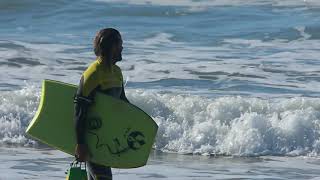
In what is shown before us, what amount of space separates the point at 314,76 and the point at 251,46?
334cm

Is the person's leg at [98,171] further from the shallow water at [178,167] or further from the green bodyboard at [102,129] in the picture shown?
the shallow water at [178,167]

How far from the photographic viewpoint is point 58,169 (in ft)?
29.5

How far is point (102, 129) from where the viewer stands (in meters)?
5.30

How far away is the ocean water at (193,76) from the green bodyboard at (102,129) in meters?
3.14

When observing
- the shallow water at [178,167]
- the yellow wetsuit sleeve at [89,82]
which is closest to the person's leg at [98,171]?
the yellow wetsuit sleeve at [89,82]

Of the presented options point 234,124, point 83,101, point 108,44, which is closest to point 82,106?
point 83,101

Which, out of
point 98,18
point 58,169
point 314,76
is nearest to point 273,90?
point 314,76

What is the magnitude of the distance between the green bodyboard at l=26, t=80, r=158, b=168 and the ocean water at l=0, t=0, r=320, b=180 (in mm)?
3143

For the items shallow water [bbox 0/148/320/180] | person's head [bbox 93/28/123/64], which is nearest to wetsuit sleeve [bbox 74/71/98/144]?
person's head [bbox 93/28/123/64]

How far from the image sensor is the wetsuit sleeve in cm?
522

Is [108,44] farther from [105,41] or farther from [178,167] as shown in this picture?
[178,167]

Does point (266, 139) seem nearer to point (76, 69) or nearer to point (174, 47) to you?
point (76, 69)

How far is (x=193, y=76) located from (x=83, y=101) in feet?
33.2

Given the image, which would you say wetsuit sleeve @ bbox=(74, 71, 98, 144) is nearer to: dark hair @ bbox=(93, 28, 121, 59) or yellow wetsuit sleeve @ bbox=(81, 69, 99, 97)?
yellow wetsuit sleeve @ bbox=(81, 69, 99, 97)
